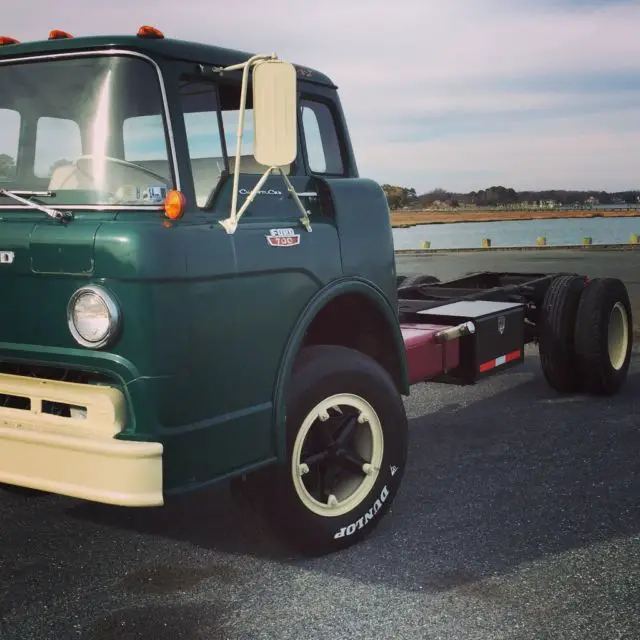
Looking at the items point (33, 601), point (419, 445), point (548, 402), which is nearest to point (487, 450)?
point (419, 445)

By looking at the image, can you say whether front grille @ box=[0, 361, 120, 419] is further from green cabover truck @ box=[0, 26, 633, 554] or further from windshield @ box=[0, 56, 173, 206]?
windshield @ box=[0, 56, 173, 206]

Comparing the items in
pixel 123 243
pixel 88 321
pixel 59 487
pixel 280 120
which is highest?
pixel 280 120

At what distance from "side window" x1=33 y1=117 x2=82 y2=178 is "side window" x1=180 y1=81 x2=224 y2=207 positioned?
469 mm

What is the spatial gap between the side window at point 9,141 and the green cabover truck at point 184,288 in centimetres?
1

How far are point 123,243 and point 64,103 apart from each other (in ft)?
→ 2.79

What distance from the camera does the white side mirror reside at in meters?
3.37

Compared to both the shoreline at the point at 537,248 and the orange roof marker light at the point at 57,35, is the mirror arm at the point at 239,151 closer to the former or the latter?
the orange roof marker light at the point at 57,35

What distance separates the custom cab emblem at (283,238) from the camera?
3826 millimetres

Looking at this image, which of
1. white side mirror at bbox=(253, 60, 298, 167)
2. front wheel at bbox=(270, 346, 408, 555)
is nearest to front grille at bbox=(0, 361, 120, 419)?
front wheel at bbox=(270, 346, 408, 555)

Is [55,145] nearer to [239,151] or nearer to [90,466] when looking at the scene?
[239,151]

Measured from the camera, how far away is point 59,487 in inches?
135

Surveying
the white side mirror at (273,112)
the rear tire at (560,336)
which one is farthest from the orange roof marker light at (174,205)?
the rear tire at (560,336)

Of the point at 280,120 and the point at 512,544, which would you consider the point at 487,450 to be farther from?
the point at 280,120

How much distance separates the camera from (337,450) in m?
4.18
